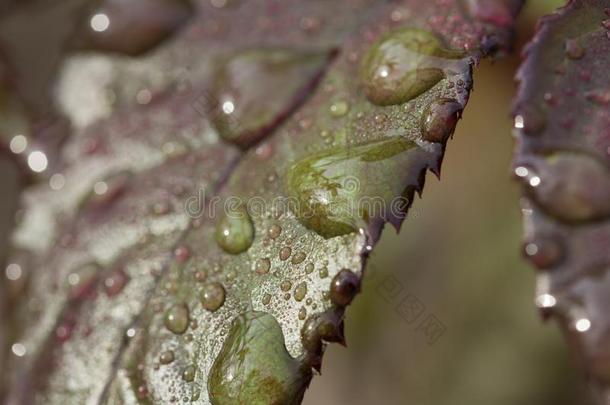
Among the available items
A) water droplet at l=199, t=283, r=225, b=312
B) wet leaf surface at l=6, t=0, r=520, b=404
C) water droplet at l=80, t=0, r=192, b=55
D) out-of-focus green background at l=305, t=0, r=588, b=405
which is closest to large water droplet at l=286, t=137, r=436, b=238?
wet leaf surface at l=6, t=0, r=520, b=404

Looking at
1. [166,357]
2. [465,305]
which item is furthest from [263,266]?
[465,305]

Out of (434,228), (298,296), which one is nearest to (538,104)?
(298,296)

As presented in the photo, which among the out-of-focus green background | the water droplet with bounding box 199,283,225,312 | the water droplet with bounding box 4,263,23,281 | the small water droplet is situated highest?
the water droplet with bounding box 199,283,225,312

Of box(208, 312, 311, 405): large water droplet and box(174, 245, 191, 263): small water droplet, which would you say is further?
box(174, 245, 191, 263): small water droplet

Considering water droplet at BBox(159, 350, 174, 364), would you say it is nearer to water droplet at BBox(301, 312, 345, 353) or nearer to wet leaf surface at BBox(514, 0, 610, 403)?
water droplet at BBox(301, 312, 345, 353)

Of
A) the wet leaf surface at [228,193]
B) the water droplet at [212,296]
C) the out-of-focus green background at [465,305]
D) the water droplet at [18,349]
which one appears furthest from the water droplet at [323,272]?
the out-of-focus green background at [465,305]

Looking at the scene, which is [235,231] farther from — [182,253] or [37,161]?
[37,161]

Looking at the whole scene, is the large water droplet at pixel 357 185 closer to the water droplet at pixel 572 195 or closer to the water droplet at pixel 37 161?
the water droplet at pixel 572 195

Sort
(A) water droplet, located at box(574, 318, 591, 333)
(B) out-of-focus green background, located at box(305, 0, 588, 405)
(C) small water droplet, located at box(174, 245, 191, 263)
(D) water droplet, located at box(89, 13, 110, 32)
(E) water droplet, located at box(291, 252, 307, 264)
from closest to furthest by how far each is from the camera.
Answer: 1. (A) water droplet, located at box(574, 318, 591, 333)
2. (E) water droplet, located at box(291, 252, 307, 264)
3. (C) small water droplet, located at box(174, 245, 191, 263)
4. (D) water droplet, located at box(89, 13, 110, 32)
5. (B) out-of-focus green background, located at box(305, 0, 588, 405)
